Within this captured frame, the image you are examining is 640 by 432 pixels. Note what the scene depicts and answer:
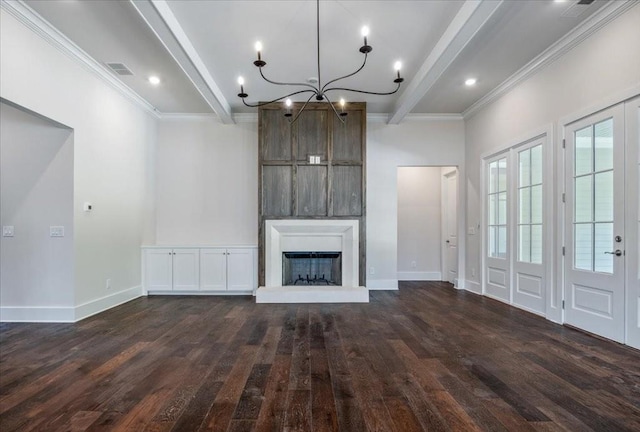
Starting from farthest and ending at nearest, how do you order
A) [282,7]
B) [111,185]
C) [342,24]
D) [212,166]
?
[212,166], [111,185], [342,24], [282,7]

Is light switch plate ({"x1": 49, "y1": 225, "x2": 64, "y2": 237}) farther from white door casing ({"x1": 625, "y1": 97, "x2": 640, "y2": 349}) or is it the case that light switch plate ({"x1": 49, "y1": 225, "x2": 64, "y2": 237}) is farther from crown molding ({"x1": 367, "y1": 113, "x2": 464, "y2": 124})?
white door casing ({"x1": 625, "y1": 97, "x2": 640, "y2": 349})

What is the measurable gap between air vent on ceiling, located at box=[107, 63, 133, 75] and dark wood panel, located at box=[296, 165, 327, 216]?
277 cm

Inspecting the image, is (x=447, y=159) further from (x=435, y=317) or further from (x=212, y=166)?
(x=212, y=166)

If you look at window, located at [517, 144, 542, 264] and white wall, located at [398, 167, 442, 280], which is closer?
window, located at [517, 144, 542, 264]

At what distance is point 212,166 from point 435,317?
15.0 feet

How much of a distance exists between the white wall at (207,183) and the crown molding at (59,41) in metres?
1.20

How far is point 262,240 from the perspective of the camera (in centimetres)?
553

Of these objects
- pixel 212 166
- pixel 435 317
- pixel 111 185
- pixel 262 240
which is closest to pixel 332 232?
pixel 262 240

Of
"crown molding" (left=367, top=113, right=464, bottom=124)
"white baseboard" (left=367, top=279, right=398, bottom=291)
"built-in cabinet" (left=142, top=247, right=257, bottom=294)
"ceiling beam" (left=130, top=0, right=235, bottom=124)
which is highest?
"crown molding" (left=367, top=113, right=464, bottom=124)

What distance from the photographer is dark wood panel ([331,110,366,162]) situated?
5.65 metres

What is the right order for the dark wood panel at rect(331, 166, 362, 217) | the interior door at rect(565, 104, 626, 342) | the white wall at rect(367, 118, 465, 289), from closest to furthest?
the interior door at rect(565, 104, 626, 342)
the dark wood panel at rect(331, 166, 362, 217)
the white wall at rect(367, 118, 465, 289)

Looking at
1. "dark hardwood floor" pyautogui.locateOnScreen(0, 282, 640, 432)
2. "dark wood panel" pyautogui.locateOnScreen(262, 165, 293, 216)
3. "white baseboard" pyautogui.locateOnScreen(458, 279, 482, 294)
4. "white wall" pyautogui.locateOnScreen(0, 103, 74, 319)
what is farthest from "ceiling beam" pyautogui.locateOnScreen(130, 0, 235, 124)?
"white baseboard" pyautogui.locateOnScreen(458, 279, 482, 294)

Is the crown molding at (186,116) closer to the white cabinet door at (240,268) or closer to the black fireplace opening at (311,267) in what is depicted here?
the white cabinet door at (240,268)

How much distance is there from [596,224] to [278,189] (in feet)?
13.9
